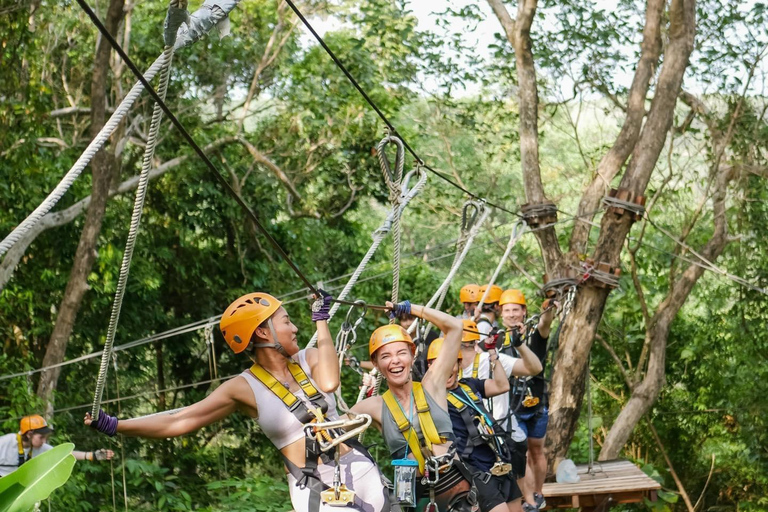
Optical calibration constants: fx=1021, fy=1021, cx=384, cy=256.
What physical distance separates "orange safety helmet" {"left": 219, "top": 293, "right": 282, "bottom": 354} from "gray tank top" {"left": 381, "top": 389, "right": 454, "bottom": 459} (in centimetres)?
60

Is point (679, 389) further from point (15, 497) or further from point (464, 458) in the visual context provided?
point (15, 497)

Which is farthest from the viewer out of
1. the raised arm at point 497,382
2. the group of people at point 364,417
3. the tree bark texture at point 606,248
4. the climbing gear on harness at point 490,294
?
the tree bark texture at point 606,248

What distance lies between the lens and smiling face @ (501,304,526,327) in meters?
5.11

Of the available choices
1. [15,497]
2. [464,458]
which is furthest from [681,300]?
[15,497]

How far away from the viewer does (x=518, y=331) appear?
4695 millimetres

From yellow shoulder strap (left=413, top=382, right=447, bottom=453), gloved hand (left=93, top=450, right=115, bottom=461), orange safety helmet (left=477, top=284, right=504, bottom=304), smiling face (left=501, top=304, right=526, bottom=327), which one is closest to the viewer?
yellow shoulder strap (left=413, top=382, right=447, bottom=453)

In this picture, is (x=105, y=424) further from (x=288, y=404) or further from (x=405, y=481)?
(x=405, y=481)

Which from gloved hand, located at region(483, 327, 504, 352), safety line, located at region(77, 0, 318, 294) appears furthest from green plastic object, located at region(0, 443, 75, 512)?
gloved hand, located at region(483, 327, 504, 352)

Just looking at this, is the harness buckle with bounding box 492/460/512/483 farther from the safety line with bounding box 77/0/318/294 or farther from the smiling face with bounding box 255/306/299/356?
the smiling face with bounding box 255/306/299/356

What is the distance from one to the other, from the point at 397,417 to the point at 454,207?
9.18 meters

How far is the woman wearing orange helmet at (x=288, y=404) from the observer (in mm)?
2695

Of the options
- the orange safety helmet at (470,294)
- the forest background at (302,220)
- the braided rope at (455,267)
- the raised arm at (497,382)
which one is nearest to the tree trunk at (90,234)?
the forest background at (302,220)

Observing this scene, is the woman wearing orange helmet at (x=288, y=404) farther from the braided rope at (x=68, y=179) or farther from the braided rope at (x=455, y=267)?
the braided rope at (x=455, y=267)

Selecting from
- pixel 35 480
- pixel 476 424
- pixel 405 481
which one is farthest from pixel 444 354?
pixel 35 480
